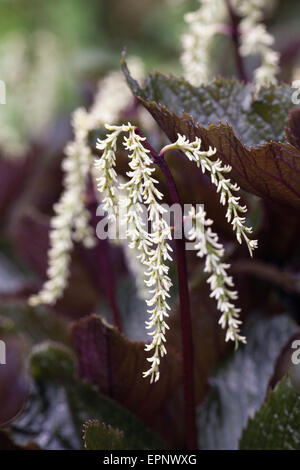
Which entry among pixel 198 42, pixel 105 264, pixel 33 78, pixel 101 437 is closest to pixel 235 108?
pixel 198 42

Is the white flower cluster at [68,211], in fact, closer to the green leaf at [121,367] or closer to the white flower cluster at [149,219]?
the green leaf at [121,367]

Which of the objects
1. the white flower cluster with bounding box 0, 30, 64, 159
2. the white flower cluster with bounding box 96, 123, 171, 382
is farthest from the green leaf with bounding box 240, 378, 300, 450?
the white flower cluster with bounding box 0, 30, 64, 159

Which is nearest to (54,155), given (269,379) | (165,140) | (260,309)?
(165,140)

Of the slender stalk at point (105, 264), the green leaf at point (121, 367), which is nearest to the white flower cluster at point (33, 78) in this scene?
the slender stalk at point (105, 264)

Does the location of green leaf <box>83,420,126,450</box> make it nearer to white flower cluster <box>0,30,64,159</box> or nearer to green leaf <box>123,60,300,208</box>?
green leaf <box>123,60,300,208</box>
